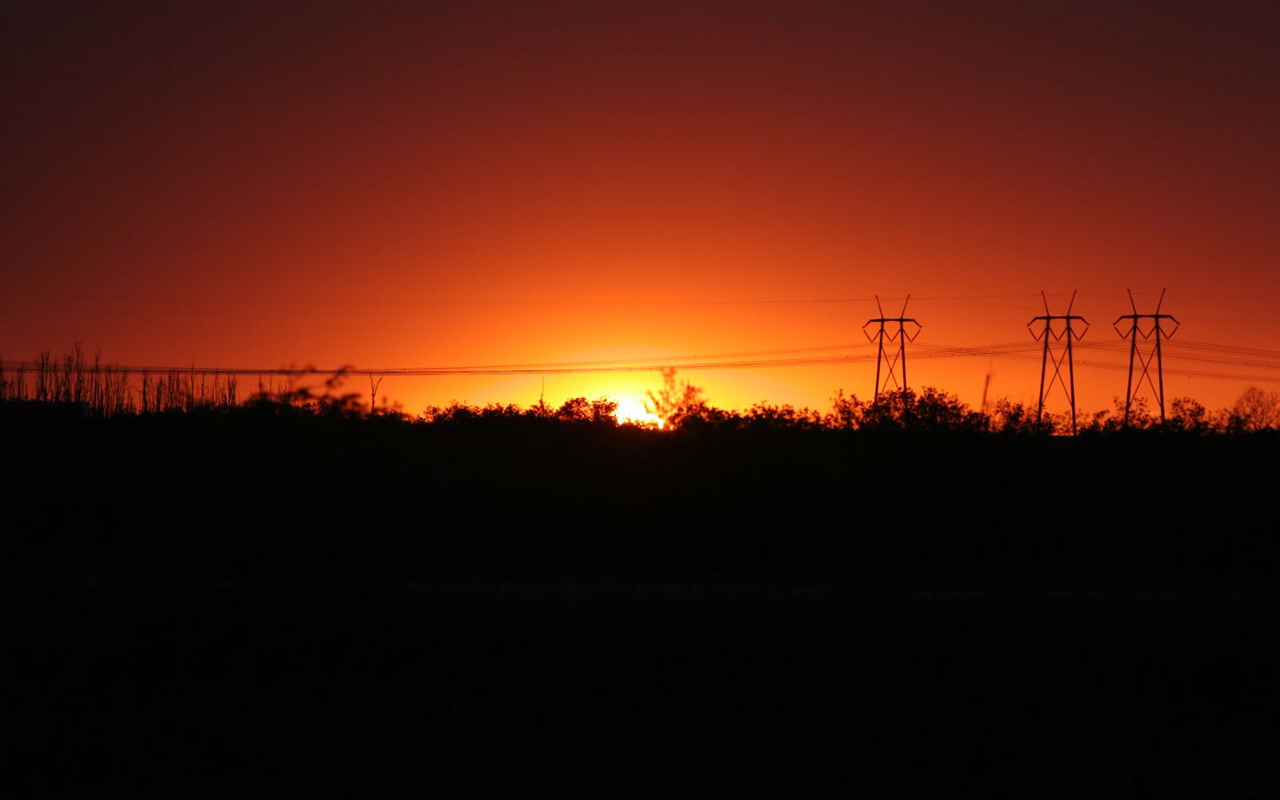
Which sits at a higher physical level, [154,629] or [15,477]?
[15,477]

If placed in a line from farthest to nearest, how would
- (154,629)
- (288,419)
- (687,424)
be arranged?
(687,424) < (288,419) < (154,629)

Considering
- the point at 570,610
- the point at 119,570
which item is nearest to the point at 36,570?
the point at 119,570

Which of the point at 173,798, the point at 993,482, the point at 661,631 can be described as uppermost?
the point at 993,482

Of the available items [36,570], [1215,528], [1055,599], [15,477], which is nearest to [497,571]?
[36,570]

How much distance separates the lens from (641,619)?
1997 centimetres

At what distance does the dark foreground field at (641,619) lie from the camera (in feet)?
56.4

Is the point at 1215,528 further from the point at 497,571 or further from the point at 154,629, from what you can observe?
the point at 154,629

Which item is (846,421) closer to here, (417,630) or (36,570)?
(417,630)

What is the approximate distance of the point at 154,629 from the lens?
19.6 meters

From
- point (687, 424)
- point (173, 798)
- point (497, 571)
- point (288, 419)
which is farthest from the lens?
point (687, 424)

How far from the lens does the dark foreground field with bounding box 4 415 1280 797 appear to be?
17.2m

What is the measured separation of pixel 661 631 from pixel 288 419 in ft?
37.8

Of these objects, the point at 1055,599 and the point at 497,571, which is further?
the point at 497,571

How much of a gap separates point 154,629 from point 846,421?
17262 mm
